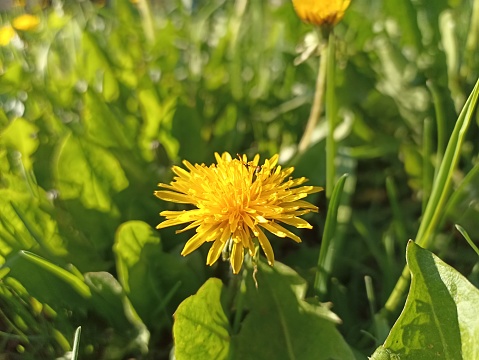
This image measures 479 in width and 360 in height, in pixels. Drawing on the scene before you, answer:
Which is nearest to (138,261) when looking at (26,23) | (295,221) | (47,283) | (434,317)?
(47,283)

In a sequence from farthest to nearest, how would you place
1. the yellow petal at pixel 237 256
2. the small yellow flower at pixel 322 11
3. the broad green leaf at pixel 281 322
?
the small yellow flower at pixel 322 11, the broad green leaf at pixel 281 322, the yellow petal at pixel 237 256

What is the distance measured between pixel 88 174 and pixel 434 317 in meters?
0.59

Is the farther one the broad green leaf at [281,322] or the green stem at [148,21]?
the green stem at [148,21]

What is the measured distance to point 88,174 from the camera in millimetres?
962

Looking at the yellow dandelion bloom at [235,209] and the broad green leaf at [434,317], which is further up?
the yellow dandelion bloom at [235,209]

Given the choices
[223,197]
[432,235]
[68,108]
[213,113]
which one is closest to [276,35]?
[213,113]

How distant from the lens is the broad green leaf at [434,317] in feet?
2.24

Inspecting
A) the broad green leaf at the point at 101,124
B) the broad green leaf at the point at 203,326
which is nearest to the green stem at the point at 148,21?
the broad green leaf at the point at 101,124

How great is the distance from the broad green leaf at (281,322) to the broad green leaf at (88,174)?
1.03 feet

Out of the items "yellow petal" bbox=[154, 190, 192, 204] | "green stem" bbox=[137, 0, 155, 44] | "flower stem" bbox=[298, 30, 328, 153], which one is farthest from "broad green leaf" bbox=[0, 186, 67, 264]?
"green stem" bbox=[137, 0, 155, 44]

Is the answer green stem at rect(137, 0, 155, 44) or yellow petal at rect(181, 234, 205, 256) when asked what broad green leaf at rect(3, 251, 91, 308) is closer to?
yellow petal at rect(181, 234, 205, 256)

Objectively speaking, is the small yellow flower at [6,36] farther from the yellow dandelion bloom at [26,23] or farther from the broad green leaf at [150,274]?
the broad green leaf at [150,274]

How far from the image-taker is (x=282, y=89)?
1.40 m

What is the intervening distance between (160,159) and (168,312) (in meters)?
0.29
